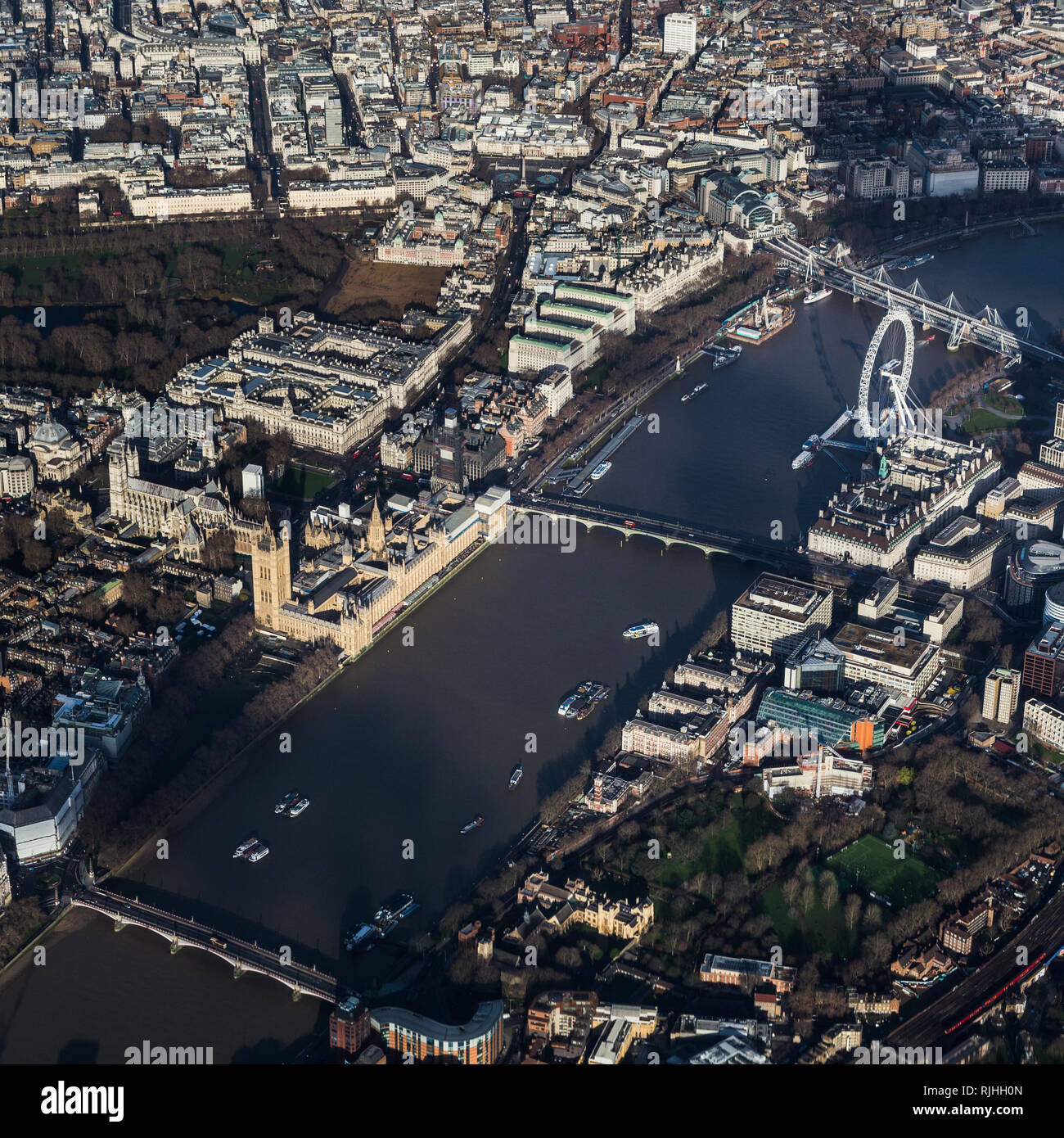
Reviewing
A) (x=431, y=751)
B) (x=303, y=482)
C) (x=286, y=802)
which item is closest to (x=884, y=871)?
(x=431, y=751)

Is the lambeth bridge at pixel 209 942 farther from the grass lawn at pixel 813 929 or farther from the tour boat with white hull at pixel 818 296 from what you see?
the tour boat with white hull at pixel 818 296

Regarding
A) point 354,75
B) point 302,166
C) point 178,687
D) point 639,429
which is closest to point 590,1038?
point 178,687

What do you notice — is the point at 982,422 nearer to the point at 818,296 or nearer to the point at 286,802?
the point at 818,296

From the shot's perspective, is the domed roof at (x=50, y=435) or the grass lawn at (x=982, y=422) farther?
the grass lawn at (x=982, y=422)

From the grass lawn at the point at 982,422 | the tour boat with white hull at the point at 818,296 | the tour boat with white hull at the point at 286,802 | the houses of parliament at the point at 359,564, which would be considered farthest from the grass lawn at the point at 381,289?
the tour boat with white hull at the point at 286,802

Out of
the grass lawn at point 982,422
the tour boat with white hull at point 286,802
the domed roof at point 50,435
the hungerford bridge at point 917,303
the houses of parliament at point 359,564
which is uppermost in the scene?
the hungerford bridge at point 917,303

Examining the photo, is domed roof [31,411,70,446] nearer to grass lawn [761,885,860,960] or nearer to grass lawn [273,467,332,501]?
grass lawn [273,467,332,501]
